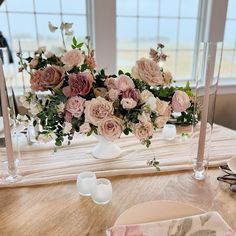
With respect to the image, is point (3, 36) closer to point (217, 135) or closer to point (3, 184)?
point (3, 184)

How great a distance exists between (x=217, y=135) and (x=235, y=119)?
1379 mm

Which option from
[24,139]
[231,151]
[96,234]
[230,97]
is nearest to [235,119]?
[230,97]

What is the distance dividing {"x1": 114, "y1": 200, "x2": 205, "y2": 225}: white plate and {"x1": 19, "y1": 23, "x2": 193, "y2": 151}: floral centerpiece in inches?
8.2

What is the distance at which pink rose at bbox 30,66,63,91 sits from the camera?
86 centimetres

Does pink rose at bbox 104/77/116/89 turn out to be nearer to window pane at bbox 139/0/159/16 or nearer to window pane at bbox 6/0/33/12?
window pane at bbox 6/0/33/12

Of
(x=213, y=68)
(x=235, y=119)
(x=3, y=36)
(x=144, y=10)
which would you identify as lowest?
(x=235, y=119)

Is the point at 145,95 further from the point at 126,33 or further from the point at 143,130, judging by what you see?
the point at 126,33

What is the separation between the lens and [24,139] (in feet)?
3.99

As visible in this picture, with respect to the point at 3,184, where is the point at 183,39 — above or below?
above

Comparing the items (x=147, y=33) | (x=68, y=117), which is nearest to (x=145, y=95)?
(x=68, y=117)

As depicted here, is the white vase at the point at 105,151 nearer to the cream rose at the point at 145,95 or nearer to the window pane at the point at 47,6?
the cream rose at the point at 145,95

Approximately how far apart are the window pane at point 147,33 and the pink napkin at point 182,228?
7.00 ft

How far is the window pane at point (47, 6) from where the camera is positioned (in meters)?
2.18

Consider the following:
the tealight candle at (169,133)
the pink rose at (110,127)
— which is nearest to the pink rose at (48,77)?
the pink rose at (110,127)
